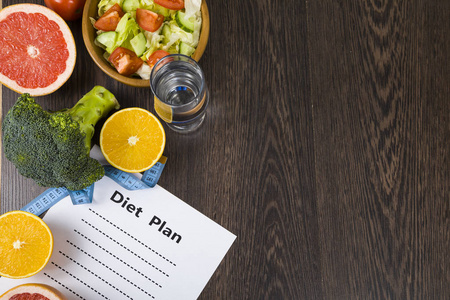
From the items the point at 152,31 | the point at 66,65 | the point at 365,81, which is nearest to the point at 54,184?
the point at 66,65

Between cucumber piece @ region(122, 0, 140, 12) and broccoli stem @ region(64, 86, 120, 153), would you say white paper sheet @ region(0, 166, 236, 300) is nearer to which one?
broccoli stem @ region(64, 86, 120, 153)

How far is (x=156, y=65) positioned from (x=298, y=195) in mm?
516

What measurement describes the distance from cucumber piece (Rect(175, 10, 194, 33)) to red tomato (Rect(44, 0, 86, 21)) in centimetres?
27

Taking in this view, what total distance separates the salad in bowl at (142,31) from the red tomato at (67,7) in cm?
6

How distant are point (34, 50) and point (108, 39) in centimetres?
20

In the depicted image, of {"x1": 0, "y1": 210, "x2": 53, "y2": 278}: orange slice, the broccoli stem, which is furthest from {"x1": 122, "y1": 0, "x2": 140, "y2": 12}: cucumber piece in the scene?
{"x1": 0, "y1": 210, "x2": 53, "y2": 278}: orange slice

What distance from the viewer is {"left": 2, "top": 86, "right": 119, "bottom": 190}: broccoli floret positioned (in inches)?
37.5

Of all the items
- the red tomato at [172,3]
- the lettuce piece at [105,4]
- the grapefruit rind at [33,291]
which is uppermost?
the red tomato at [172,3]

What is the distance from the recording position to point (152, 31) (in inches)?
41.4

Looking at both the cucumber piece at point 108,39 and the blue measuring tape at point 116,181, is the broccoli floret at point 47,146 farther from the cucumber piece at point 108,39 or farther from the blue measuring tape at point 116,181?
the cucumber piece at point 108,39

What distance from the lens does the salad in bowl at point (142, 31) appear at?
1.03 meters

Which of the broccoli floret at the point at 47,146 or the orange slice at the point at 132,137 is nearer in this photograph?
the broccoli floret at the point at 47,146

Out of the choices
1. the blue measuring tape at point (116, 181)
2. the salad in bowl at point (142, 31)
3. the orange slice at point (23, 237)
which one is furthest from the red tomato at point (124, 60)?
the orange slice at point (23, 237)

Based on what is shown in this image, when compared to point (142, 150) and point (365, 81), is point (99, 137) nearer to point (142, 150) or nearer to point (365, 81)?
point (142, 150)
